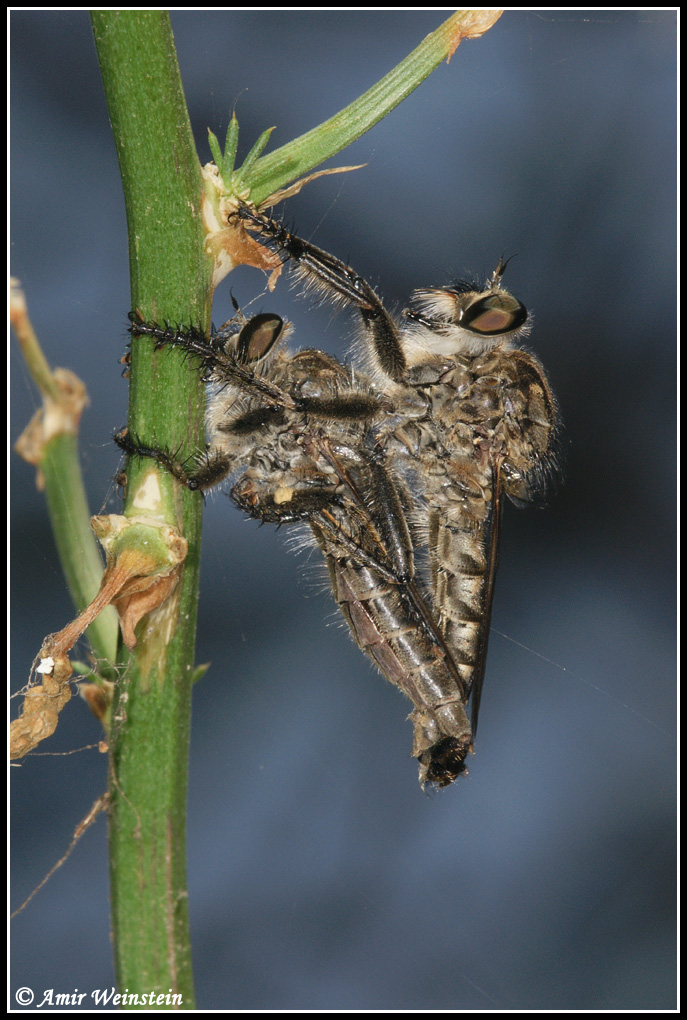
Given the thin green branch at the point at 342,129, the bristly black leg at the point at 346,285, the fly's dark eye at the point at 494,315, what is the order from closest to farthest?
1. the thin green branch at the point at 342,129
2. the bristly black leg at the point at 346,285
3. the fly's dark eye at the point at 494,315

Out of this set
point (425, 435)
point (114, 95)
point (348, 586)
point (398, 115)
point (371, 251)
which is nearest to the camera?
point (114, 95)

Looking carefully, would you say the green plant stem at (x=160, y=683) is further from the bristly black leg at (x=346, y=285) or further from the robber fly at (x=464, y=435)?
the robber fly at (x=464, y=435)

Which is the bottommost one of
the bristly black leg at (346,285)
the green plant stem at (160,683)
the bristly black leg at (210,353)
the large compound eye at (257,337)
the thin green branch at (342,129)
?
the green plant stem at (160,683)

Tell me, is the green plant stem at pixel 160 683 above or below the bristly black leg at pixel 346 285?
below

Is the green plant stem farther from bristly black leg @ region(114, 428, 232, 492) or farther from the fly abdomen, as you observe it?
the fly abdomen

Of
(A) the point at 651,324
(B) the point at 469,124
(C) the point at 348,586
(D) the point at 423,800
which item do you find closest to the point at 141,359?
(C) the point at 348,586

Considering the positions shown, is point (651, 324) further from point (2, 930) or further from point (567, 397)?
point (2, 930)

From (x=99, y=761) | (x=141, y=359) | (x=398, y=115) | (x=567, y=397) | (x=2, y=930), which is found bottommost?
(x=2, y=930)

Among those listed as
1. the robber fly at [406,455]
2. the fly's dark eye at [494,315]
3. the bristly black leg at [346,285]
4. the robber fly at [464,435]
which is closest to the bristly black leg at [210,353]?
the robber fly at [406,455]
